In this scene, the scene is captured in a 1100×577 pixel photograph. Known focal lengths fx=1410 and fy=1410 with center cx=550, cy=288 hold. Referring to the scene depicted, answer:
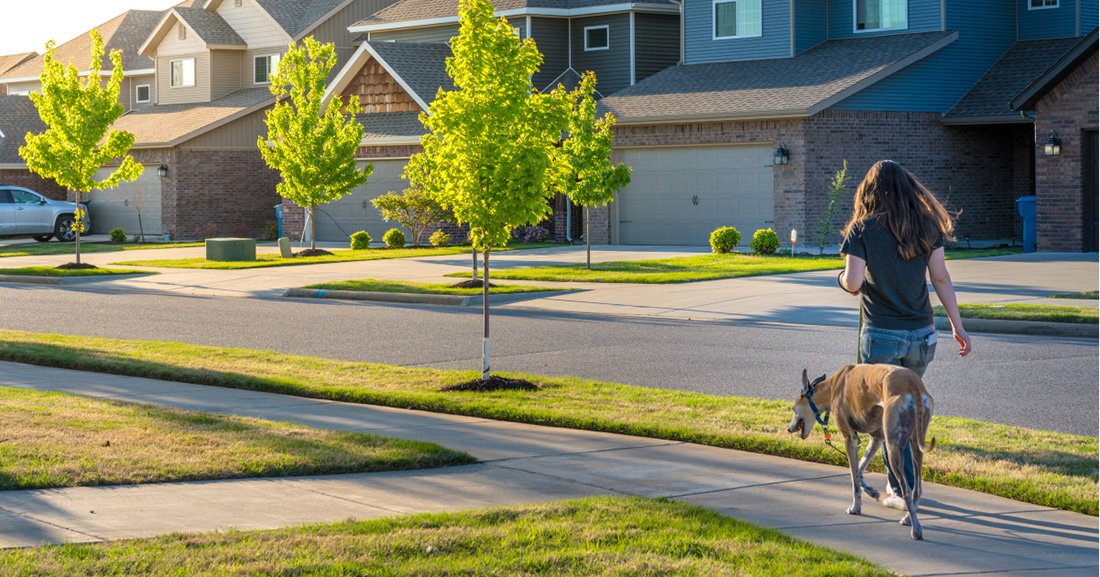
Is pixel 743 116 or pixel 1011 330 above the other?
pixel 743 116

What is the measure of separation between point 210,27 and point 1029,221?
2987cm

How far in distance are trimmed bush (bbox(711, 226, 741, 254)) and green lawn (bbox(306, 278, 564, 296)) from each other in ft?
25.8

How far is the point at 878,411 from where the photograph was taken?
6988 mm

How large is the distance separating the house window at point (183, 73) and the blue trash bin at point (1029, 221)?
29.8 meters

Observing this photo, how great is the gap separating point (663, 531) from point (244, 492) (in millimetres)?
2559

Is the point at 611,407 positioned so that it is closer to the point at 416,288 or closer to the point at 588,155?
the point at 416,288

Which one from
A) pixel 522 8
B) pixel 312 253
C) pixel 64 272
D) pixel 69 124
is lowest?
pixel 64 272

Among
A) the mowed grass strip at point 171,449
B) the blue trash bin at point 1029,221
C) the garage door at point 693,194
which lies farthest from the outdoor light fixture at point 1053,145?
the mowed grass strip at point 171,449

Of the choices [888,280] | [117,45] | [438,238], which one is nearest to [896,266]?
[888,280]

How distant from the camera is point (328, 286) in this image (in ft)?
79.6

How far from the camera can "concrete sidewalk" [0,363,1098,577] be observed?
668 centimetres

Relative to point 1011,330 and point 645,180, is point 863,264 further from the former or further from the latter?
point 645,180

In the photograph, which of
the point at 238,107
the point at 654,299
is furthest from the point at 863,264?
the point at 238,107

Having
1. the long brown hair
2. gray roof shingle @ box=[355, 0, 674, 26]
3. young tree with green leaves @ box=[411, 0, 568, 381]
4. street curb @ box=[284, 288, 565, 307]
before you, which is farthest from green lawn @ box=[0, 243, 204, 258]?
the long brown hair
